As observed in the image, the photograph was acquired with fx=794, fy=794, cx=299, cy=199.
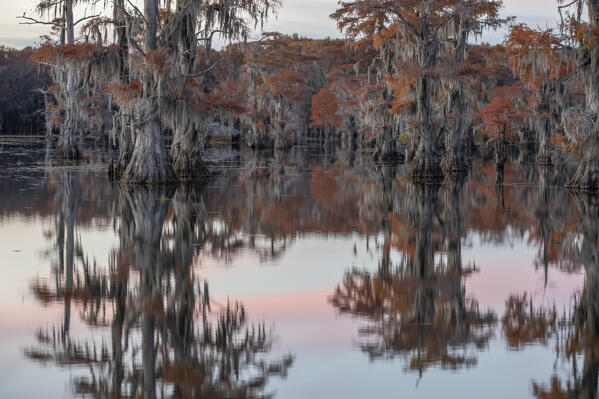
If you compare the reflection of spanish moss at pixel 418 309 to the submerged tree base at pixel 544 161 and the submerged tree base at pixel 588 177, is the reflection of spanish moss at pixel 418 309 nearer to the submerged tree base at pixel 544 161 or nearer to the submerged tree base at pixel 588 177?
the submerged tree base at pixel 588 177

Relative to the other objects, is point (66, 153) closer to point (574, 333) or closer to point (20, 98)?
point (574, 333)

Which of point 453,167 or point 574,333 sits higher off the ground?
point 453,167

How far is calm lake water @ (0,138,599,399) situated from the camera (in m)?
5.74

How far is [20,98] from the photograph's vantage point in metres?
92.1

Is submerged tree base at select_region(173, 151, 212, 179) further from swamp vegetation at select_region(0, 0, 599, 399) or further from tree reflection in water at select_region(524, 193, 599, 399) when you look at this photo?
tree reflection in water at select_region(524, 193, 599, 399)

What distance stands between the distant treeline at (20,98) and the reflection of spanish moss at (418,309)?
271 feet

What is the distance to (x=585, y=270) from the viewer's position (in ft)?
33.9

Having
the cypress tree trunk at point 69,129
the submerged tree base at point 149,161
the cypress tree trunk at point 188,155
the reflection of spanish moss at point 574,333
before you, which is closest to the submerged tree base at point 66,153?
the cypress tree trunk at point 69,129

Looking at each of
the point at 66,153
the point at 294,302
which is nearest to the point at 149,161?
the point at 294,302

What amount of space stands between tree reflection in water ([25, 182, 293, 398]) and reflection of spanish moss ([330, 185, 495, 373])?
102cm

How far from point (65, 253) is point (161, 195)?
8.65 m

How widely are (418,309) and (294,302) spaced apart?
1.30m

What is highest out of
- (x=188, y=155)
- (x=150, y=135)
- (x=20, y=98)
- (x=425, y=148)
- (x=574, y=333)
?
(x=20, y=98)

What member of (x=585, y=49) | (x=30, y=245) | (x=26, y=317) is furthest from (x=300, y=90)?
(x=26, y=317)
